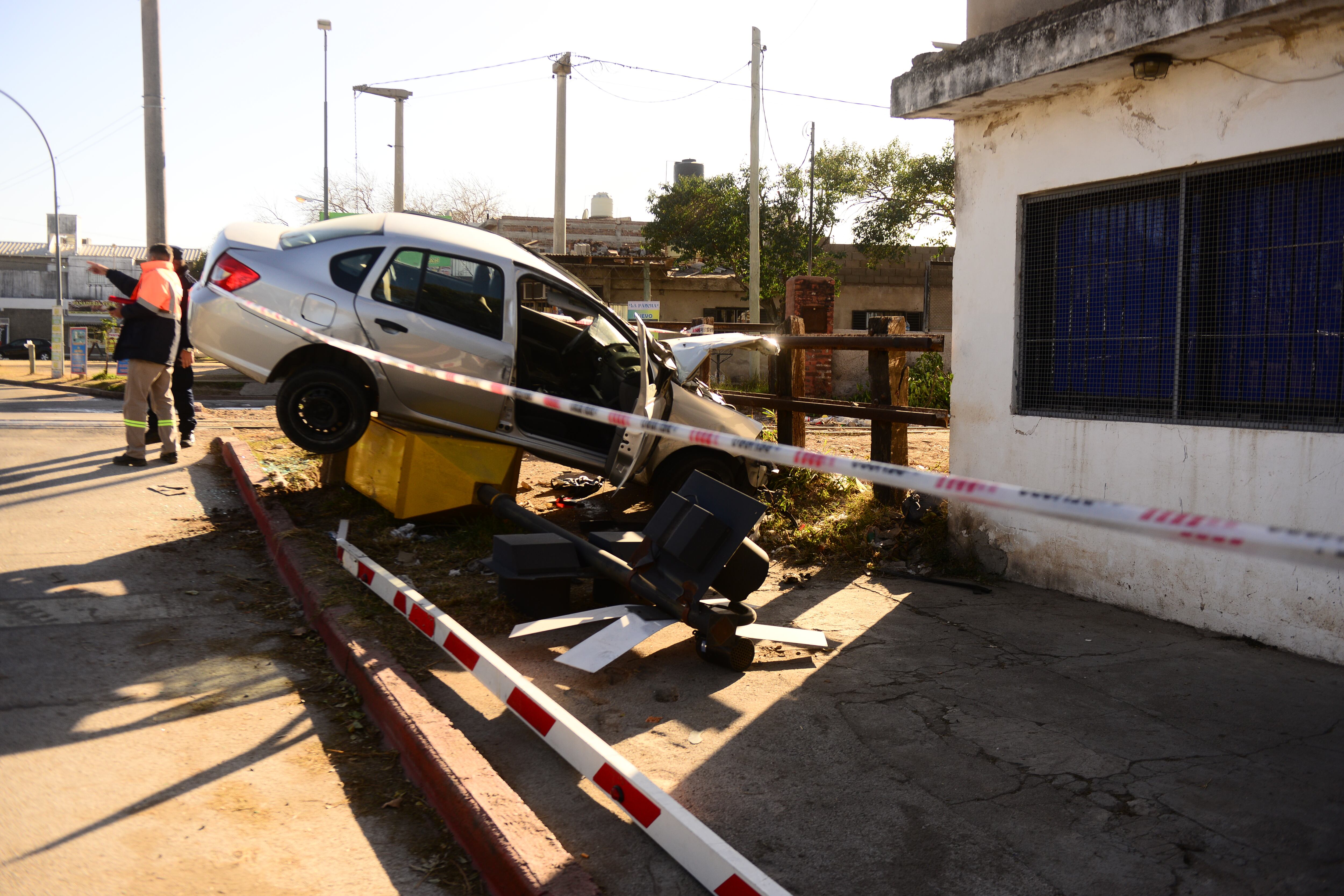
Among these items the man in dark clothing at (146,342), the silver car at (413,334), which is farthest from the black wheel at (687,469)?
the man in dark clothing at (146,342)

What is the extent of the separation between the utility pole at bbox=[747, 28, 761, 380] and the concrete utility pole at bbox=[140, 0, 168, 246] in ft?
43.6

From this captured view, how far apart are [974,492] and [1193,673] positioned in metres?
2.78

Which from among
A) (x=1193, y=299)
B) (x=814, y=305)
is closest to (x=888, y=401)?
(x=1193, y=299)

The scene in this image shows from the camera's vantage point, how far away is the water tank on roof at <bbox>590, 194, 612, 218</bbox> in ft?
186

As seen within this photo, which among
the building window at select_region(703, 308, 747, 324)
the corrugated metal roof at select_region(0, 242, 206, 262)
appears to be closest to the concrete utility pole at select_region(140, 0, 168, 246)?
the building window at select_region(703, 308, 747, 324)

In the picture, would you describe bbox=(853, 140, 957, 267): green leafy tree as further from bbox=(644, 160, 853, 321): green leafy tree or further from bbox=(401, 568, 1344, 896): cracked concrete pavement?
bbox=(401, 568, 1344, 896): cracked concrete pavement

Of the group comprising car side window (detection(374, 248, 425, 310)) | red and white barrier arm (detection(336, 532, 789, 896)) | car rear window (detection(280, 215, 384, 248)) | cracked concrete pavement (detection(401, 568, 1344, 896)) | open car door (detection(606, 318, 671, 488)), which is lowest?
cracked concrete pavement (detection(401, 568, 1344, 896))

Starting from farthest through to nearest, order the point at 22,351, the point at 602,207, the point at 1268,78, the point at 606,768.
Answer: the point at 602,207, the point at 22,351, the point at 1268,78, the point at 606,768

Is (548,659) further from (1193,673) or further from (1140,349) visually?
(1140,349)

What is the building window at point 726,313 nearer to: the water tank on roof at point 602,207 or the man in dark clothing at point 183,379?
the man in dark clothing at point 183,379

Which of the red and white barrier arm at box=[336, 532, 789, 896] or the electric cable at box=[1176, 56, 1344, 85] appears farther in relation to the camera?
the electric cable at box=[1176, 56, 1344, 85]

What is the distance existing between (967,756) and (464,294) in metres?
4.70

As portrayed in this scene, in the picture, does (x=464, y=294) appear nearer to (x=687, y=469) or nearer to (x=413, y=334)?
(x=413, y=334)

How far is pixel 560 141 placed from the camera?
2555 cm
